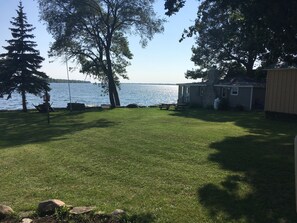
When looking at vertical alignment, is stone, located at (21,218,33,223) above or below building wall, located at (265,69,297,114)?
below

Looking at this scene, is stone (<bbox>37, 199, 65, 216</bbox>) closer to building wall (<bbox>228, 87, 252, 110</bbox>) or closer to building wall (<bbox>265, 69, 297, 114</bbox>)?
building wall (<bbox>265, 69, 297, 114</bbox>)

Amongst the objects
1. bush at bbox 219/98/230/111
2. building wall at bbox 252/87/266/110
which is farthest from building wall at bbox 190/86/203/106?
building wall at bbox 252/87/266/110

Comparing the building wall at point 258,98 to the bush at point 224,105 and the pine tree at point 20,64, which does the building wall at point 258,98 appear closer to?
the bush at point 224,105

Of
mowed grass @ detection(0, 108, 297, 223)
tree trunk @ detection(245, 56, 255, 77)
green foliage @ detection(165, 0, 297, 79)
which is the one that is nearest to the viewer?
mowed grass @ detection(0, 108, 297, 223)

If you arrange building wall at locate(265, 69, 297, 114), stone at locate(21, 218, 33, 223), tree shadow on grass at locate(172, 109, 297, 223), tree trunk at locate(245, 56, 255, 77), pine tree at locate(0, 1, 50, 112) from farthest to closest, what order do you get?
tree trunk at locate(245, 56, 255, 77) < pine tree at locate(0, 1, 50, 112) < building wall at locate(265, 69, 297, 114) < tree shadow on grass at locate(172, 109, 297, 223) < stone at locate(21, 218, 33, 223)

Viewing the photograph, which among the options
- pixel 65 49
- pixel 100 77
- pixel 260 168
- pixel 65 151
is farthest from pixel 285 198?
pixel 100 77

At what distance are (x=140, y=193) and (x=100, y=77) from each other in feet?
108

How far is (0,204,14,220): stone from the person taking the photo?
16.5 feet

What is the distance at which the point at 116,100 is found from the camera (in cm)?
3725

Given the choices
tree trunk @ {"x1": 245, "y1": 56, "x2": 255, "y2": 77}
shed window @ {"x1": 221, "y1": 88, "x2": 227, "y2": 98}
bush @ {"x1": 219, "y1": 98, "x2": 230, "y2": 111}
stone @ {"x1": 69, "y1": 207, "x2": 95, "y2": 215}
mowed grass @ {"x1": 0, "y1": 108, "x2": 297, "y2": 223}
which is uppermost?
tree trunk @ {"x1": 245, "y1": 56, "x2": 255, "y2": 77}

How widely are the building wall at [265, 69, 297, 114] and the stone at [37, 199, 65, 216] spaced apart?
16491 millimetres

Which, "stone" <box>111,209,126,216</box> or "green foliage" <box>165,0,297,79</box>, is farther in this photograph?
"green foliage" <box>165,0,297,79</box>

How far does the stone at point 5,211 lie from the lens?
5.02 m

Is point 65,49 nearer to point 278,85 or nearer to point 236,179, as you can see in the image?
point 278,85
